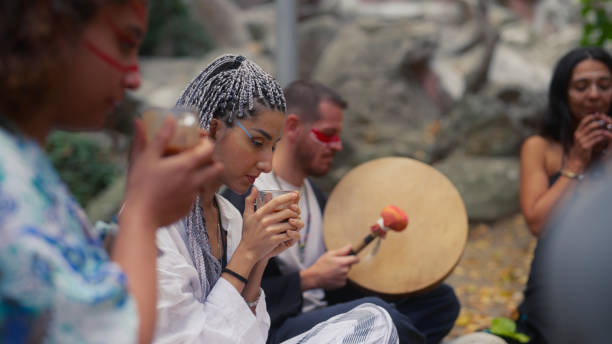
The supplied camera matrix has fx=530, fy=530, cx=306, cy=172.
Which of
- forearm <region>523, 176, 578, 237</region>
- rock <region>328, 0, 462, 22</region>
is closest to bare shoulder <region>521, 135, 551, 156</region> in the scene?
forearm <region>523, 176, 578, 237</region>

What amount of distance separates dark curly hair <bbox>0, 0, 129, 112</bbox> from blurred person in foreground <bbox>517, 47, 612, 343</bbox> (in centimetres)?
274

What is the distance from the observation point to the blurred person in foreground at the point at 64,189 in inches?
39.9

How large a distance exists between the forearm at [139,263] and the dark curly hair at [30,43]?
1.10 ft

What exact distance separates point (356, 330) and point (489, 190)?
4545mm

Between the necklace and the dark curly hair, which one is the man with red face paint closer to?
the necklace

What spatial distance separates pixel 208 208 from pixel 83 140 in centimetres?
658

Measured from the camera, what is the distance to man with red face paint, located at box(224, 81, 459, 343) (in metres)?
2.76

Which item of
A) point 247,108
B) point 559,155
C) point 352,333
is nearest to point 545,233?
point 559,155

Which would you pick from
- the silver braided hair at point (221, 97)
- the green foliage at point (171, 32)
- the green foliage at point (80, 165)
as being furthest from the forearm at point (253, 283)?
the green foliage at point (171, 32)

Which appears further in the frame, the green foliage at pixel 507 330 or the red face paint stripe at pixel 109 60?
the green foliage at pixel 507 330

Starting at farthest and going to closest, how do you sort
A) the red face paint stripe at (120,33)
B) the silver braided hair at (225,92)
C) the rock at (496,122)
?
the rock at (496,122) → the silver braided hair at (225,92) → the red face paint stripe at (120,33)

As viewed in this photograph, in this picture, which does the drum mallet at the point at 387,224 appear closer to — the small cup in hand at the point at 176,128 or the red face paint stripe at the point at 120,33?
the small cup in hand at the point at 176,128

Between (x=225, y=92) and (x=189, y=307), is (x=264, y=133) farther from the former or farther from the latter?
(x=189, y=307)

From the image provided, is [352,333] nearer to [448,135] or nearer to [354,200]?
[354,200]
